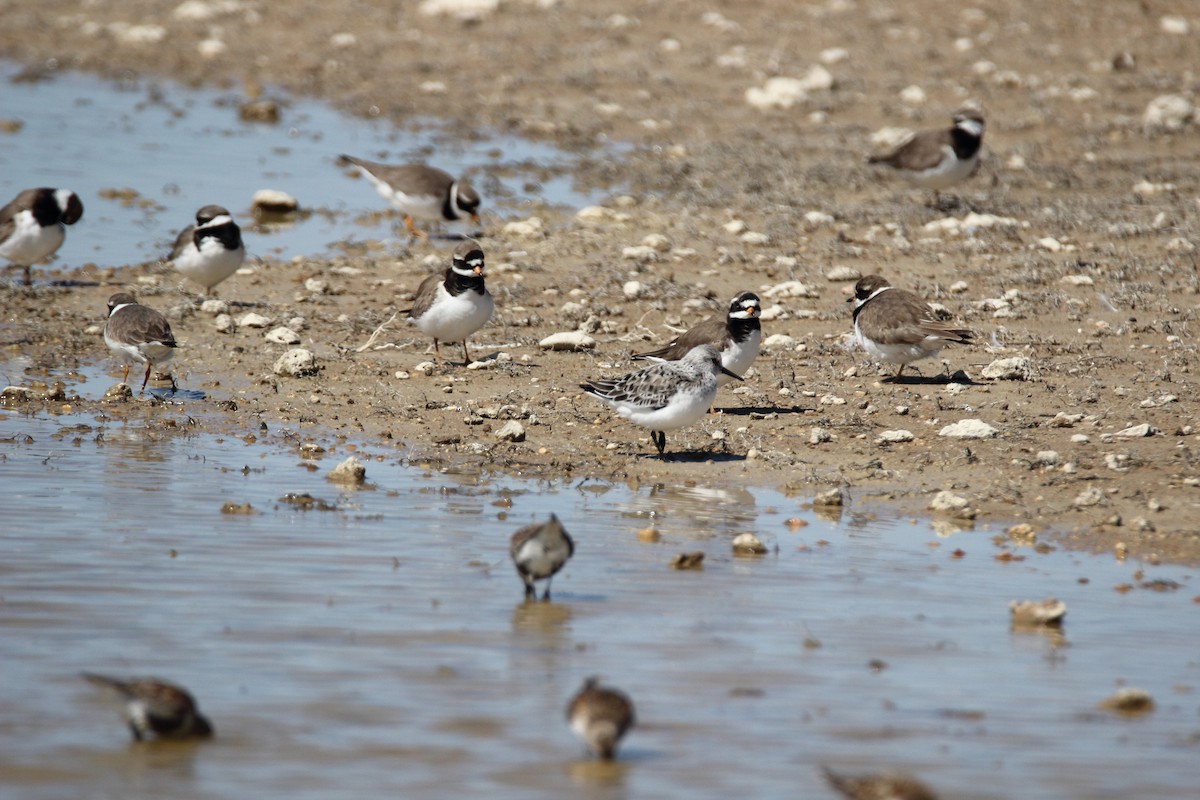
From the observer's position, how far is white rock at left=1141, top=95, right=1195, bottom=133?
20547 millimetres

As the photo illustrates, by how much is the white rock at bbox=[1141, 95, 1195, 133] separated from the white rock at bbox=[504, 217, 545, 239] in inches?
362

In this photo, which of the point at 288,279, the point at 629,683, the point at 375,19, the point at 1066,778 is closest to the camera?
the point at 1066,778

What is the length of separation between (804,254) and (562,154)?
6699 mm

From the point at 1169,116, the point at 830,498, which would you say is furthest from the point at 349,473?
the point at 1169,116

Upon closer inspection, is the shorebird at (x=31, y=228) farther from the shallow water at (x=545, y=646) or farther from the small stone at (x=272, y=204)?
the shallow water at (x=545, y=646)

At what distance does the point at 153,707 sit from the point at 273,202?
43.6 feet

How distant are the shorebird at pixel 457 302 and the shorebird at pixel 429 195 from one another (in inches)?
173

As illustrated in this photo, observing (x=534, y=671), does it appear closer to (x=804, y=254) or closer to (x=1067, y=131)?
(x=804, y=254)

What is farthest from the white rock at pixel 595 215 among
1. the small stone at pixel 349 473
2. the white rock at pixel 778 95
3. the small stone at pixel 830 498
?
the small stone at pixel 830 498

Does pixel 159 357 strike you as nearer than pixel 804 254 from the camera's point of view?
Yes

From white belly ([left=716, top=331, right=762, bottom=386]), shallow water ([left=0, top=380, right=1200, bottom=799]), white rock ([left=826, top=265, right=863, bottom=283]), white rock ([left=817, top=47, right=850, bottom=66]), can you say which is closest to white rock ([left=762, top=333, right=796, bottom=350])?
white belly ([left=716, top=331, right=762, bottom=386])

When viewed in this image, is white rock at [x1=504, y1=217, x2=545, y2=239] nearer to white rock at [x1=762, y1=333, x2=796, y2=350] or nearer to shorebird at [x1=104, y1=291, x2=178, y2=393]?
white rock at [x1=762, y1=333, x2=796, y2=350]

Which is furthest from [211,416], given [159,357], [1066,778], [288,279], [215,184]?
[215,184]

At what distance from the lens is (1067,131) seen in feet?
68.6
